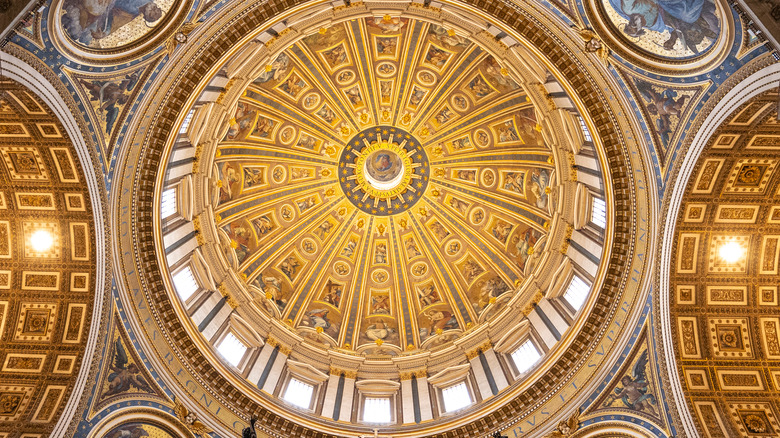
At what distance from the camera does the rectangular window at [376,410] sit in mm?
24859

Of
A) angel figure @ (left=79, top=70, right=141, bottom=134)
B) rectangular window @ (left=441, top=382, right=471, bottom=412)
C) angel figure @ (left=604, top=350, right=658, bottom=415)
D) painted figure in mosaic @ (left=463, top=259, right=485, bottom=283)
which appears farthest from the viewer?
painted figure in mosaic @ (left=463, top=259, right=485, bottom=283)

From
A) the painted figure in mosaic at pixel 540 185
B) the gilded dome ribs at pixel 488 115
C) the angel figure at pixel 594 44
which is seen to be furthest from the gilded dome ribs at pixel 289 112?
the angel figure at pixel 594 44

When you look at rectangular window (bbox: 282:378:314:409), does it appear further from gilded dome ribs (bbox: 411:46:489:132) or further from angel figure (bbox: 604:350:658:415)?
gilded dome ribs (bbox: 411:46:489:132)

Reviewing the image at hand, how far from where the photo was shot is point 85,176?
55.0ft

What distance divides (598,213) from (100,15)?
1892 cm

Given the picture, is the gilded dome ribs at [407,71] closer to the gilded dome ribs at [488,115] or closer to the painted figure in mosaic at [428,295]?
the gilded dome ribs at [488,115]

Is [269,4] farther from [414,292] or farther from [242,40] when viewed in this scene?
[414,292]

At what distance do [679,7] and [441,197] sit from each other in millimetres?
23476

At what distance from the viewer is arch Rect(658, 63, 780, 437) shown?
13461mm

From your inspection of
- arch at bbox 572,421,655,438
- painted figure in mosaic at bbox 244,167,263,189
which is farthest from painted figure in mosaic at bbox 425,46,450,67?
arch at bbox 572,421,655,438

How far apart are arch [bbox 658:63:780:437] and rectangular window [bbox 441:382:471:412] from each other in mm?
9155

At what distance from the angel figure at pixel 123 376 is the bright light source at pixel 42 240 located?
3.89 metres

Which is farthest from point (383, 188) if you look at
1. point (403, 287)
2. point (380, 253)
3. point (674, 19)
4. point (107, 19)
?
point (674, 19)

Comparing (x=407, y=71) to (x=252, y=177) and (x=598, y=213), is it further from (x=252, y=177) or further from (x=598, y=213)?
(x=598, y=213)
